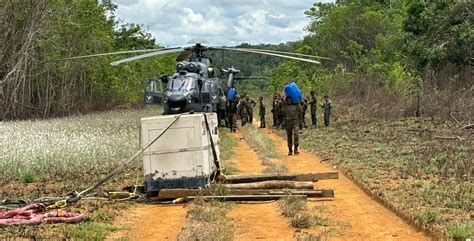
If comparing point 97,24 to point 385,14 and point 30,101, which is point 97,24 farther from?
point 385,14

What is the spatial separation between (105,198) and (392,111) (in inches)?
796

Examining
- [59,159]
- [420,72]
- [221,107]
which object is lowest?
[59,159]

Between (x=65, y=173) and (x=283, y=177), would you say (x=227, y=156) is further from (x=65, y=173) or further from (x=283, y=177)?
(x=283, y=177)

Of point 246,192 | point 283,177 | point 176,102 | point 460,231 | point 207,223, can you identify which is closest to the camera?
point 460,231

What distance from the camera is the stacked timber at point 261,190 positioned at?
10133 millimetres

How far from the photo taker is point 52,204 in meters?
9.61

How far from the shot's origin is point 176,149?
34.6ft

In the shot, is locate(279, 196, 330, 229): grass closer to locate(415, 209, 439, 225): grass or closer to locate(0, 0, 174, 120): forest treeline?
locate(415, 209, 439, 225): grass

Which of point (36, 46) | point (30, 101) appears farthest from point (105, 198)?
point (30, 101)

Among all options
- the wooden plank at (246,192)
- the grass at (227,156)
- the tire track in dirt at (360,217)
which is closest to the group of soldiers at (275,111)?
the grass at (227,156)

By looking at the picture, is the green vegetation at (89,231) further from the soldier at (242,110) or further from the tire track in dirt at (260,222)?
the soldier at (242,110)

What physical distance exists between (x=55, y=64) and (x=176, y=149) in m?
31.2

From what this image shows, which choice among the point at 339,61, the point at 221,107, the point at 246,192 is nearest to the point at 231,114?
the point at 221,107

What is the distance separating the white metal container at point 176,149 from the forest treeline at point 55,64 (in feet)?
78.6
